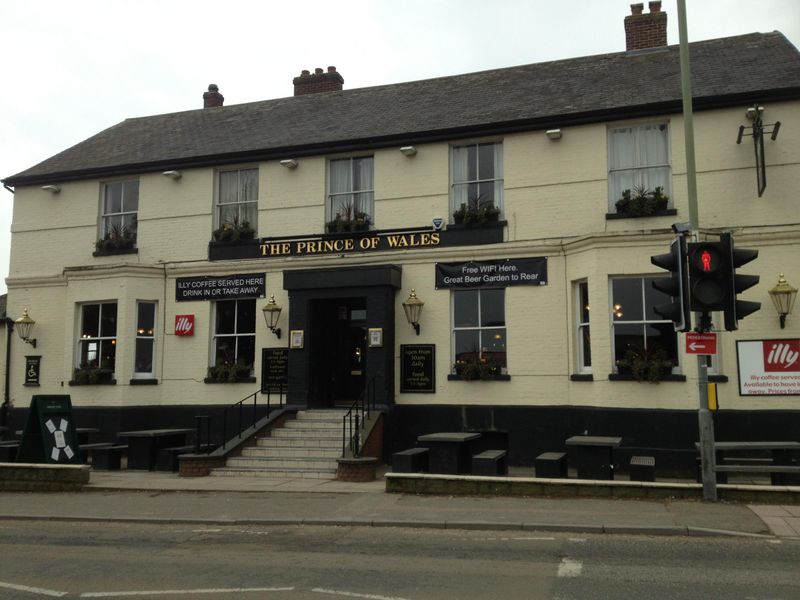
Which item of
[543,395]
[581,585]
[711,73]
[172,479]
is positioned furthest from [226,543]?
[711,73]

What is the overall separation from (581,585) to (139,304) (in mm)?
13854

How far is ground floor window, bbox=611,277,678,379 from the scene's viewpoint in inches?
544

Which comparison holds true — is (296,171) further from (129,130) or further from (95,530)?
(95,530)

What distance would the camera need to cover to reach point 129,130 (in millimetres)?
21484

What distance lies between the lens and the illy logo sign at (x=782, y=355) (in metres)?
13.2

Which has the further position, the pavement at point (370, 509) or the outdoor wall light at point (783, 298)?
the outdoor wall light at point (783, 298)

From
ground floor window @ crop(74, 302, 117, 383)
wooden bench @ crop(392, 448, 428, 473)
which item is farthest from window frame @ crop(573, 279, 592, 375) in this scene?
ground floor window @ crop(74, 302, 117, 383)

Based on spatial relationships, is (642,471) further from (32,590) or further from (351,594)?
(32,590)

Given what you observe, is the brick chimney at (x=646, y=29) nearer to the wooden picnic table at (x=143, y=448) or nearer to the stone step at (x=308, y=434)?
the stone step at (x=308, y=434)

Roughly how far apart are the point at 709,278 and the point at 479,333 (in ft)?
21.1

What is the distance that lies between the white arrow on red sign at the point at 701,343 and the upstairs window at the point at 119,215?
44.6 ft

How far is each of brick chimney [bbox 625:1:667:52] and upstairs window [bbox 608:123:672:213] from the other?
438 centimetres

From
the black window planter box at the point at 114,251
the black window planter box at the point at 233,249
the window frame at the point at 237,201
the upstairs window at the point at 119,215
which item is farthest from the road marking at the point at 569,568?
the upstairs window at the point at 119,215

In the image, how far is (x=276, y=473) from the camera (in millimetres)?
14047
